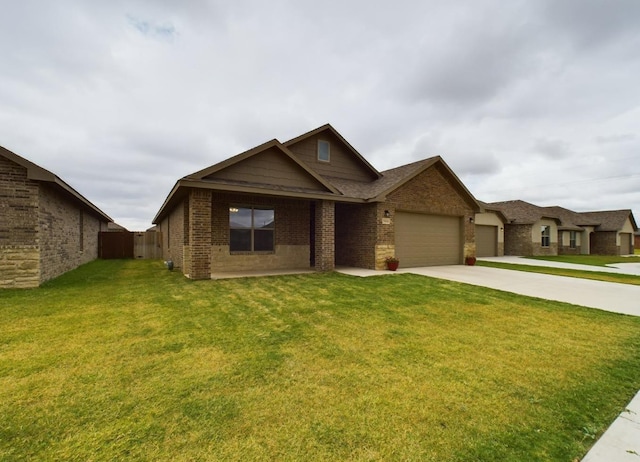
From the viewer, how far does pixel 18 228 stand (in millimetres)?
8094

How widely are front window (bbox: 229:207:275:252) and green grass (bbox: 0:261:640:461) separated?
563 centimetres

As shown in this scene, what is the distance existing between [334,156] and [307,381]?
43.9 ft

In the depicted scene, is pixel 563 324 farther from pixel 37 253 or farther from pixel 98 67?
pixel 98 67

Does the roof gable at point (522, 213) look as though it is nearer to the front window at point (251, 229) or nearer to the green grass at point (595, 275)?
the green grass at point (595, 275)

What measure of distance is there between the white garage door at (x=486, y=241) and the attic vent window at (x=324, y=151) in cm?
1390

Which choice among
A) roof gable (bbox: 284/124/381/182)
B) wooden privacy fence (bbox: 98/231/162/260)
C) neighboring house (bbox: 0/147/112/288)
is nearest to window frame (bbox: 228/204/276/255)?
roof gable (bbox: 284/124/381/182)

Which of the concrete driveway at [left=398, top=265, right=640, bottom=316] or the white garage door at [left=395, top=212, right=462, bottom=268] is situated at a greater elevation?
the white garage door at [left=395, top=212, right=462, bottom=268]

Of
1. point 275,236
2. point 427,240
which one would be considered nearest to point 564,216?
point 427,240

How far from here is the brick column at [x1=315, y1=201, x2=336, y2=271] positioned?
38.3ft

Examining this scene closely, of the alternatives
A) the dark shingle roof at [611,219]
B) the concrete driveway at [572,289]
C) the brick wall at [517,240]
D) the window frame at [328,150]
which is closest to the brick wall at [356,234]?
the window frame at [328,150]

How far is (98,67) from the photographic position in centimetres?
1127

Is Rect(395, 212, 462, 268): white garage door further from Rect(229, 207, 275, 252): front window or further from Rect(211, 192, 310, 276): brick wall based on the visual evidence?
Rect(229, 207, 275, 252): front window

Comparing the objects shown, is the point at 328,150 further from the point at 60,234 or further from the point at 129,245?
the point at 129,245

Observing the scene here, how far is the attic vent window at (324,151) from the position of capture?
14.9 meters
